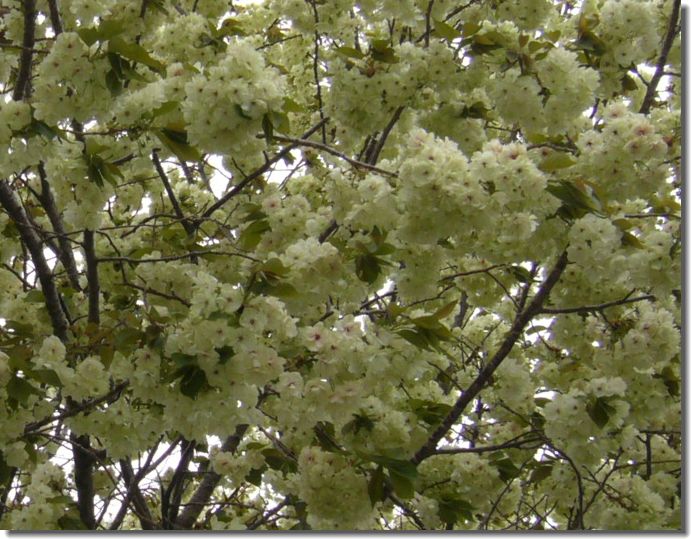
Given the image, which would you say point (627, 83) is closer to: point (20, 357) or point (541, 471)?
point (541, 471)

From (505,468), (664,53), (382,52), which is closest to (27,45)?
(382,52)

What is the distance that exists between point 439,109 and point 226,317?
1.56 meters

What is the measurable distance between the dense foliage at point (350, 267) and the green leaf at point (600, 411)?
12mm

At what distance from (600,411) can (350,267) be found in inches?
41.7

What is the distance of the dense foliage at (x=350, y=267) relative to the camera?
271 centimetres

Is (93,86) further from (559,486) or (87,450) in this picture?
(559,486)

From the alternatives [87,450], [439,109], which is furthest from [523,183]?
[87,450]

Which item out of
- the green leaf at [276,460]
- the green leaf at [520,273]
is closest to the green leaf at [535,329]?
the green leaf at [520,273]

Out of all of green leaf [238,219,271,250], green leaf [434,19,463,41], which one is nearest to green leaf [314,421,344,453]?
green leaf [238,219,271,250]

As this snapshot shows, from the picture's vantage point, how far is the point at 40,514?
3553 millimetres

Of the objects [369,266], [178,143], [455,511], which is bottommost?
[455,511]

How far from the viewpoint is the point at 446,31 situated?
11.3 feet

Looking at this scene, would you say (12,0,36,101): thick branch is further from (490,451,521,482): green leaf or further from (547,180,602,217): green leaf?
(490,451,521,482): green leaf

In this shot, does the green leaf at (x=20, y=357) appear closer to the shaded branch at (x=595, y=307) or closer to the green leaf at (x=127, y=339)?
the green leaf at (x=127, y=339)
